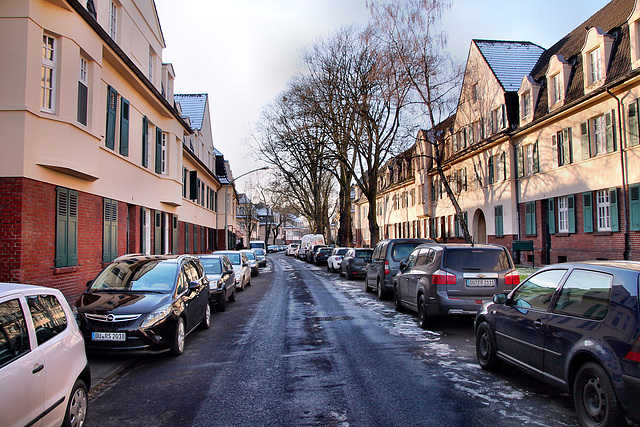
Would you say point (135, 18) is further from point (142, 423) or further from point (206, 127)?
point (206, 127)

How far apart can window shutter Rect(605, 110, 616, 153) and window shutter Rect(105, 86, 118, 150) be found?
19393 millimetres

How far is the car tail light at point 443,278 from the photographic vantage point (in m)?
9.05

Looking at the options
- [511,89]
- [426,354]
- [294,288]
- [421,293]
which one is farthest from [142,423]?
[511,89]

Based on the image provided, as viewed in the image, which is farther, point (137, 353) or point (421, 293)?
point (421, 293)

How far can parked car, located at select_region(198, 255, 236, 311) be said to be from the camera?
12.7 metres

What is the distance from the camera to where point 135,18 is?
17297 mm

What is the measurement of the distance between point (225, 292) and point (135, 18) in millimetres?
10776

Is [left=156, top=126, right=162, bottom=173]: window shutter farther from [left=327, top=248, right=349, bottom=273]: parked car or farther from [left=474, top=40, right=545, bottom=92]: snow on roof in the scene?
[left=474, top=40, right=545, bottom=92]: snow on roof

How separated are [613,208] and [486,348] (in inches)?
682

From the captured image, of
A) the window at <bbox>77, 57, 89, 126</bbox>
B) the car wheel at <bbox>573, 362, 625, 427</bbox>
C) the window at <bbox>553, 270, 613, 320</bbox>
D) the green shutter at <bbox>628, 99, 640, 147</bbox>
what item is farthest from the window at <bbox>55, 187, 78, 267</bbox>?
the green shutter at <bbox>628, 99, 640, 147</bbox>

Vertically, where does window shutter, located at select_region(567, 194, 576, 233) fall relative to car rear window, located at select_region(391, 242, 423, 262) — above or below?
above

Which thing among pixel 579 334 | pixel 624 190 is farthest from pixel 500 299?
pixel 624 190

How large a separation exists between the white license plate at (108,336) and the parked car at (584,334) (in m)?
5.16

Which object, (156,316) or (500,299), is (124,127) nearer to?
(156,316)
